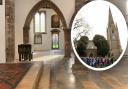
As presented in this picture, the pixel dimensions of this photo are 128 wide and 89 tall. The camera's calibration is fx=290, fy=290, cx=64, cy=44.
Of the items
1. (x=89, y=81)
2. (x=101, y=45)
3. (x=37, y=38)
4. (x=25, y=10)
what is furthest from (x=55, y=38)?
(x=101, y=45)

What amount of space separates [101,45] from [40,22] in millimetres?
20559

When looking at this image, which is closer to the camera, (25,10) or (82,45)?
(82,45)

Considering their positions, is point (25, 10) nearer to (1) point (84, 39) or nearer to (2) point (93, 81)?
(2) point (93, 81)

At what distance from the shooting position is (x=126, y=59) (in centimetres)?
546

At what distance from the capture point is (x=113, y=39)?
5402mm

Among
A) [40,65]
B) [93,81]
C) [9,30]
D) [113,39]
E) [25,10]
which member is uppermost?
[25,10]

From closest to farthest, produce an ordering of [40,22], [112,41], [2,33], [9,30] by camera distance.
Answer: [112,41]
[2,33]
[9,30]
[40,22]

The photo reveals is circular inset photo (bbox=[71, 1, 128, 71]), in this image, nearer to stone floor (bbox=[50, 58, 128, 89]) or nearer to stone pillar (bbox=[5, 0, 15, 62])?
stone floor (bbox=[50, 58, 128, 89])

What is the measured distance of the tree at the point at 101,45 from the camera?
539cm

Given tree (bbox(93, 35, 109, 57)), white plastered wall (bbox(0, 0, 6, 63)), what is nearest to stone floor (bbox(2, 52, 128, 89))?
tree (bbox(93, 35, 109, 57))

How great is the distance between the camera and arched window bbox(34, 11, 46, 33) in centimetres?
2558

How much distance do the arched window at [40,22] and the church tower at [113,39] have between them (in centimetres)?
2037

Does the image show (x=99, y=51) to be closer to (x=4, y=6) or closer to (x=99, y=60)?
(x=99, y=60)

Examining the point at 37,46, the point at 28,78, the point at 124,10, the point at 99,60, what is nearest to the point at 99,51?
the point at 99,60
